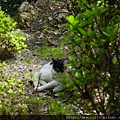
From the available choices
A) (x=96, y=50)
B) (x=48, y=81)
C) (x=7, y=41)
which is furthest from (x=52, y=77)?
(x=96, y=50)

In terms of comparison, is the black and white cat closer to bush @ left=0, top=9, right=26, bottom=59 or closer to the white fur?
the white fur

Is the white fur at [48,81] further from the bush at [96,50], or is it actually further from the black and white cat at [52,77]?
the bush at [96,50]

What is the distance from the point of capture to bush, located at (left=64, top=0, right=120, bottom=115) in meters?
2.58

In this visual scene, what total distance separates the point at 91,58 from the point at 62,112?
0.51 m

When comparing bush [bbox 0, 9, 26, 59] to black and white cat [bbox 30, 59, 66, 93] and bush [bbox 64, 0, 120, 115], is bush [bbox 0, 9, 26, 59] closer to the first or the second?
black and white cat [bbox 30, 59, 66, 93]

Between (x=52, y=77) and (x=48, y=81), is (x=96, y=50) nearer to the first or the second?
(x=52, y=77)

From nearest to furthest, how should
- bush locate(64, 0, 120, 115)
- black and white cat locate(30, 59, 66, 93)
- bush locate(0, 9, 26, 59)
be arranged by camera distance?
bush locate(64, 0, 120, 115)
black and white cat locate(30, 59, 66, 93)
bush locate(0, 9, 26, 59)

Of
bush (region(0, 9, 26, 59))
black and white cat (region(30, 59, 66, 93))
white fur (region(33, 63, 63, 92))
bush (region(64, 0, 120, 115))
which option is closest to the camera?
bush (region(64, 0, 120, 115))

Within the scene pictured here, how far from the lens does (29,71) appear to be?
18.6 ft

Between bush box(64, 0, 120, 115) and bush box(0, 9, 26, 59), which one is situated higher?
bush box(0, 9, 26, 59)

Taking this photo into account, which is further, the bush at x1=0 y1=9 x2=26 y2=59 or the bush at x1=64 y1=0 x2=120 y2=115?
the bush at x1=0 y1=9 x2=26 y2=59

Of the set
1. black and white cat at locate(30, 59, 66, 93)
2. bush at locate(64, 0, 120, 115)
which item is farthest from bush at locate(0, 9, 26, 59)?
bush at locate(64, 0, 120, 115)

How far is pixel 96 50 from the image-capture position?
2887mm

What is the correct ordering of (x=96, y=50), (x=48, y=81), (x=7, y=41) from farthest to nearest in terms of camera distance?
(x=7, y=41) < (x=48, y=81) < (x=96, y=50)
